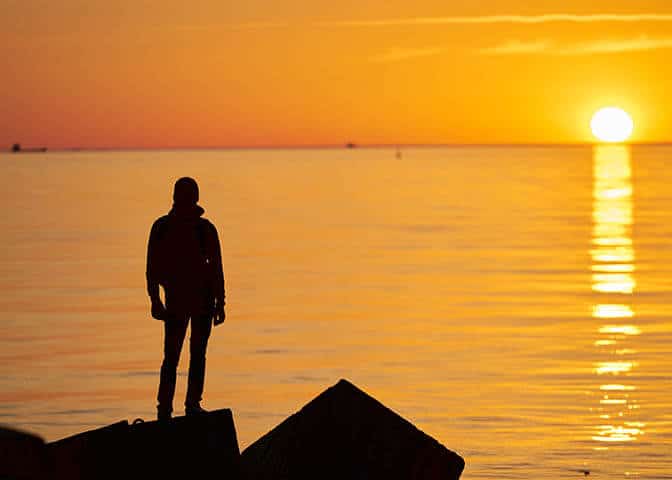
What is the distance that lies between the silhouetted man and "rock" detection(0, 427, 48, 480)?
140 inches

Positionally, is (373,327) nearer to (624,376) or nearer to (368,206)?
(624,376)

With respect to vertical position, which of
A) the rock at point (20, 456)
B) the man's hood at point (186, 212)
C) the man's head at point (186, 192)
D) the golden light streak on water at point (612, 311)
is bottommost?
the rock at point (20, 456)

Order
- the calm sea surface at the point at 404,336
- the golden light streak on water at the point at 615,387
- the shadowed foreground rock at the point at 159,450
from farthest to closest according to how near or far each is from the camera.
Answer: the golden light streak on water at the point at 615,387
the calm sea surface at the point at 404,336
the shadowed foreground rock at the point at 159,450

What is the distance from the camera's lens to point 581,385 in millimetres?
21141

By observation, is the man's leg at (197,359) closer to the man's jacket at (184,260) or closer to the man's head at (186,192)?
the man's jacket at (184,260)

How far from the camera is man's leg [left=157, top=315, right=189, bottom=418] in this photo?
1322cm

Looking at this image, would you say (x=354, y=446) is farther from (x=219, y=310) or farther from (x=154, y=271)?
(x=154, y=271)

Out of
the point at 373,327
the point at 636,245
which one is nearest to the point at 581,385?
the point at 373,327

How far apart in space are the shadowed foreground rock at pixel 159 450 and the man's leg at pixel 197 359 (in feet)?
8.91

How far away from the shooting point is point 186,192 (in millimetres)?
12859

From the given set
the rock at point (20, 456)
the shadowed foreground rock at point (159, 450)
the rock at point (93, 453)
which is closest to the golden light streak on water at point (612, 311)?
the shadowed foreground rock at point (159, 450)

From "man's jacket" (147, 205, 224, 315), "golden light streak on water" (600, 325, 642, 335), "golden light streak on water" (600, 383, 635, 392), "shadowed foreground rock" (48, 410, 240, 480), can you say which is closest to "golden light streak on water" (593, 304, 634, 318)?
"golden light streak on water" (600, 325, 642, 335)

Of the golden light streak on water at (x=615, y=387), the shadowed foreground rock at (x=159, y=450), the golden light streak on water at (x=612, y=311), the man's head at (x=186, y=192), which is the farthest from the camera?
the golden light streak on water at (x=612, y=311)

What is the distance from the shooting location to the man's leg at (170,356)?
13219 mm
